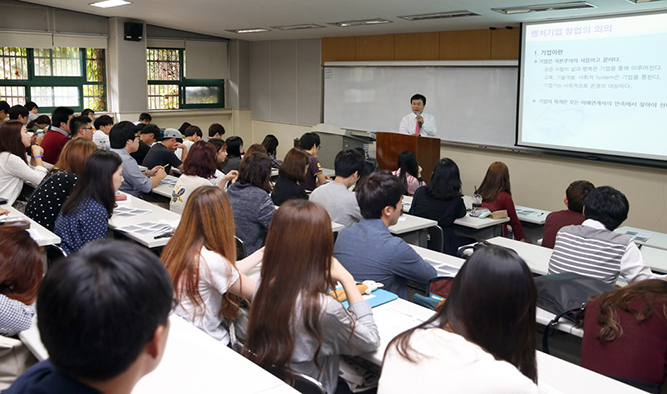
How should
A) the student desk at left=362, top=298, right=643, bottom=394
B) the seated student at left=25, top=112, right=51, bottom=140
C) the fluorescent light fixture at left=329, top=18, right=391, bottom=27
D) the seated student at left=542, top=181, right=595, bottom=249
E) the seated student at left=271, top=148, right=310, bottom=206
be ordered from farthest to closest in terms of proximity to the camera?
1. the seated student at left=25, top=112, right=51, bottom=140
2. the fluorescent light fixture at left=329, top=18, right=391, bottom=27
3. the seated student at left=271, top=148, right=310, bottom=206
4. the seated student at left=542, top=181, right=595, bottom=249
5. the student desk at left=362, top=298, right=643, bottom=394

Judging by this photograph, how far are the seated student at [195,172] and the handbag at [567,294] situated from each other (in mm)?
2745

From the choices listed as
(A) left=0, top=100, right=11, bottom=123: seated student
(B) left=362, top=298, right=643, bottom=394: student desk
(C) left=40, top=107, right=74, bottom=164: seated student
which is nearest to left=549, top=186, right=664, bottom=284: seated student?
(B) left=362, top=298, right=643, bottom=394: student desk

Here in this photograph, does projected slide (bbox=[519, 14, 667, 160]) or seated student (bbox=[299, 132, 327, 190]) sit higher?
projected slide (bbox=[519, 14, 667, 160])

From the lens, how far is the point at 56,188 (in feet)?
12.2

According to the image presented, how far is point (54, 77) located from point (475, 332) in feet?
32.7

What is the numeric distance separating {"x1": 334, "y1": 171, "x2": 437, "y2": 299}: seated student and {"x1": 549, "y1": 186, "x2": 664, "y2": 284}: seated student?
2.73 feet

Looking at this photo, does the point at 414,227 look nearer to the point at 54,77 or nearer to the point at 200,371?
the point at 200,371

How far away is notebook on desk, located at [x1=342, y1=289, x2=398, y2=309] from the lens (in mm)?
2517

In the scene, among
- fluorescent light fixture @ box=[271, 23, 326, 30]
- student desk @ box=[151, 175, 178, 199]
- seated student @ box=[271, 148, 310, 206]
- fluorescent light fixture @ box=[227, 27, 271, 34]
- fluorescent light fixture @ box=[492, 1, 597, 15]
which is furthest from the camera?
fluorescent light fixture @ box=[227, 27, 271, 34]

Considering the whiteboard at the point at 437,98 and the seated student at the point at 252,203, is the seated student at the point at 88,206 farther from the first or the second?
the whiteboard at the point at 437,98

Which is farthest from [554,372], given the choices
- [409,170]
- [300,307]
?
[409,170]

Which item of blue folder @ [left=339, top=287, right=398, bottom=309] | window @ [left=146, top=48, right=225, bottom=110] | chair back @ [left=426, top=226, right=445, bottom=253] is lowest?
chair back @ [left=426, top=226, right=445, bottom=253]

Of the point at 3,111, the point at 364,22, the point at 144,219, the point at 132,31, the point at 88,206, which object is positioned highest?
the point at 132,31

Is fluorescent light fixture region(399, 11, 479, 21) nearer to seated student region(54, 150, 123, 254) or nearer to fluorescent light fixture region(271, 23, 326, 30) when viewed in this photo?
fluorescent light fixture region(271, 23, 326, 30)
